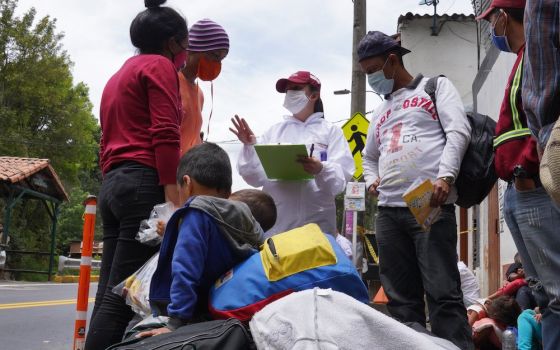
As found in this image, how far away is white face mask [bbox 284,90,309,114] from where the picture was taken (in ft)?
15.4

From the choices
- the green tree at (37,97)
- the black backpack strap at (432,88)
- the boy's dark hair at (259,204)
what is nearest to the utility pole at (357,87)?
the black backpack strap at (432,88)

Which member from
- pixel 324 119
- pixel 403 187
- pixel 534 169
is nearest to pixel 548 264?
pixel 534 169

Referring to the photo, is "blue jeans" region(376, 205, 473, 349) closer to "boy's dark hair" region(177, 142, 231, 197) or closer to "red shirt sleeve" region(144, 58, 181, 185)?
"boy's dark hair" region(177, 142, 231, 197)

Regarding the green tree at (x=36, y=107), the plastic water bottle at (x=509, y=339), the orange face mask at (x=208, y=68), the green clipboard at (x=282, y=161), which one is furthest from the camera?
the green tree at (x=36, y=107)

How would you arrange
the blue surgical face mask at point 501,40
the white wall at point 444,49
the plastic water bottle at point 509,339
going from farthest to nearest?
the white wall at point 444,49 < the plastic water bottle at point 509,339 < the blue surgical face mask at point 501,40

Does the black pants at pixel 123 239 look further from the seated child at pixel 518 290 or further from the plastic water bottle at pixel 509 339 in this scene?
the seated child at pixel 518 290

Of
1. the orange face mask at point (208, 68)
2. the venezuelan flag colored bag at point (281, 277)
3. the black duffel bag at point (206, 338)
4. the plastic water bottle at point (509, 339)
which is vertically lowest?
the plastic water bottle at point (509, 339)

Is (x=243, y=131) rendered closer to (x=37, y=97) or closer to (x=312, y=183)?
(x=312, y=183)

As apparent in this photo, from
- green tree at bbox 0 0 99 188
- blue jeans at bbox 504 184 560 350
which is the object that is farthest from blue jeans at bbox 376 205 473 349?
green tree at bbox 0 0 99 188

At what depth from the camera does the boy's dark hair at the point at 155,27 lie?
361 centimetres

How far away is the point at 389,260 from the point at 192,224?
151 cm

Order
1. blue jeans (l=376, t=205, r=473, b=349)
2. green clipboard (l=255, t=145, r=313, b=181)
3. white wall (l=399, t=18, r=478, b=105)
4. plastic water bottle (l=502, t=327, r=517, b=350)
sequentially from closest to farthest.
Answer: blue jeans (l=376, t=205, r=473, b=349) → green clipboard (l=255, t=145, r=313, b=181) → plastic water bottle (l=502, t=327, r=517, b=350) → white wall (l=399, t=18, r=478, b=105)

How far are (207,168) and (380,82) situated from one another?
155 cm

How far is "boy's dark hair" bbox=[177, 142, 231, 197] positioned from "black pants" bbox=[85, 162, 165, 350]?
22cm
